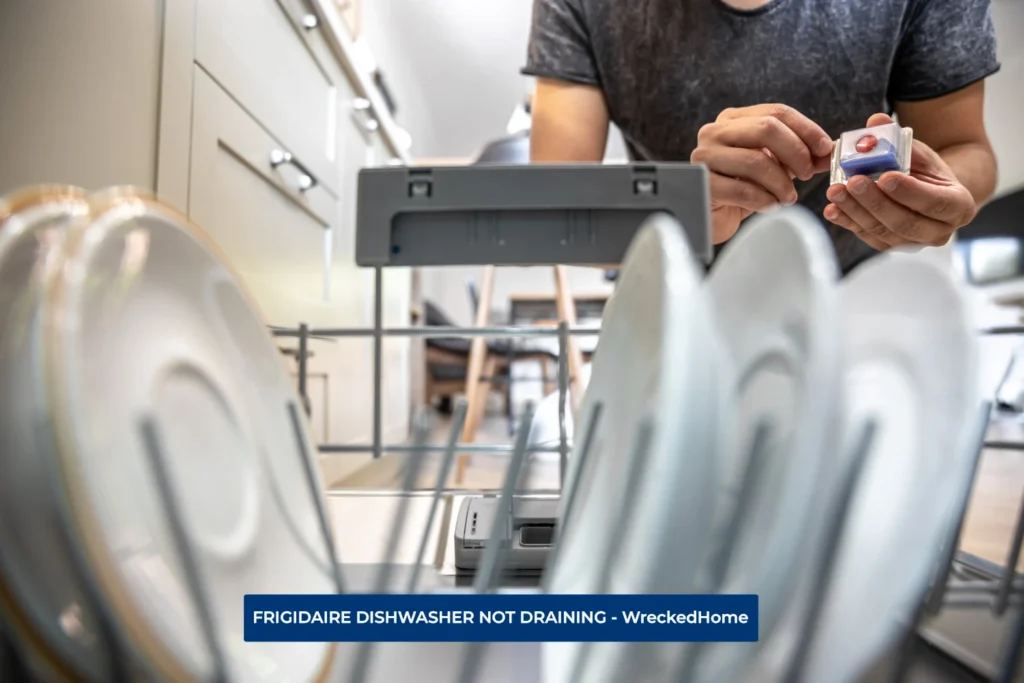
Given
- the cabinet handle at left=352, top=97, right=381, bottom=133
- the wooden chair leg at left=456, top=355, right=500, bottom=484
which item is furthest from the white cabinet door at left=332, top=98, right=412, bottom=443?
the wooden chair leg at left=456, top=355, right=500, bottom=484

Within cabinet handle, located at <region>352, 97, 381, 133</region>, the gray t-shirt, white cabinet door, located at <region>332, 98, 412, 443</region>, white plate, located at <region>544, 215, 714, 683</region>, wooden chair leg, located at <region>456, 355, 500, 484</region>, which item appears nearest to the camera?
white plate, located at <region>544, 215, 714, 683</region>

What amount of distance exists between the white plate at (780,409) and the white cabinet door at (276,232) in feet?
0.94

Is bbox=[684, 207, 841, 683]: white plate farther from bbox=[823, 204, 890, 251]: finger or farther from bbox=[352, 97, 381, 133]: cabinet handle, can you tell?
bbox=[352, 97, 381, 133]: cabinet handle

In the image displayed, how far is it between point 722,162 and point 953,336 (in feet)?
0.46

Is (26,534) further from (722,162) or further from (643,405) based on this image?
(722,162)

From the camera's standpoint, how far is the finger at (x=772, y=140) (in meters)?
0.23

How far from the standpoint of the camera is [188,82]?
15.7 inches

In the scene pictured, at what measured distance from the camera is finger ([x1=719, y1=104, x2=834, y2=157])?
0.23 m

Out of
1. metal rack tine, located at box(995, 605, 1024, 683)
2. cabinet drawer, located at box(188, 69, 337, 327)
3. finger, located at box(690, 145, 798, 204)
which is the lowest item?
metal rack tine, located at box(995, 605, 1024, 683)

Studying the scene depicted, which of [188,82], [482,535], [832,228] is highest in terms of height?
[188,82]

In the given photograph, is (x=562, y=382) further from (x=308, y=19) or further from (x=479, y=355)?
(x=479, y=355)

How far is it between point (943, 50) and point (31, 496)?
1.50 ft

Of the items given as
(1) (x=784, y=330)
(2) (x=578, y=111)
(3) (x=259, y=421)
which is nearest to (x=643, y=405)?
(1) (x=784, y=330)

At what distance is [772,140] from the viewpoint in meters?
0.23
